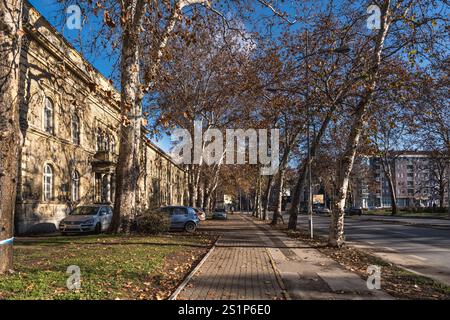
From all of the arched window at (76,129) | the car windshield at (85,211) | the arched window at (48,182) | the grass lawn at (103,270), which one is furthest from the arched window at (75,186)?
the grass lawn at (103,270)

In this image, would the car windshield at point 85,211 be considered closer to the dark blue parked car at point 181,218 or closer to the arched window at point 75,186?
the dark blue parked car at point 181,218

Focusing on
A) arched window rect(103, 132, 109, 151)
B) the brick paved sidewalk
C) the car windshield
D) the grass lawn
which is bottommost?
the brick paved sidewalk

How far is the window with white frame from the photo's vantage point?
101 ft

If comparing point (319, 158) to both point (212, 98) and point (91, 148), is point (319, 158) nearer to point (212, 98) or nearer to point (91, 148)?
point (212, 98)

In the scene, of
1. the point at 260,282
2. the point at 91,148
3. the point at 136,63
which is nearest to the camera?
the point at 260,282

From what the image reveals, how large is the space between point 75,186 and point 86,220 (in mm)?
10036

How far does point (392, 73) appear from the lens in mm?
17391

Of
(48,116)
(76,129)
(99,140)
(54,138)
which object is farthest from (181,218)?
(99,140)

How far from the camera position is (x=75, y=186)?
31.3 m

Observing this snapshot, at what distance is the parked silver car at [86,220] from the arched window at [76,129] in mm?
8525

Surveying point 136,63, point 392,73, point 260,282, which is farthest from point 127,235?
point 392,73

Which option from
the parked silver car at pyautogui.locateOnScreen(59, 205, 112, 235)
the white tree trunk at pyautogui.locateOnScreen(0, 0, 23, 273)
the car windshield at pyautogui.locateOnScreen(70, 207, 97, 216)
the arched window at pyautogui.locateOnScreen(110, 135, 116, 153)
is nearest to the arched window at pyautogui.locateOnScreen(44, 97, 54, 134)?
the car windshield at pyautogui.locateOnScreen(70, 207, 97, 216)

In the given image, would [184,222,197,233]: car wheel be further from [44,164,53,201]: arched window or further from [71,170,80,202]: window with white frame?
[71,170,80,202]: window with white frame

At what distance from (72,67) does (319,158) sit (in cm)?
2596
